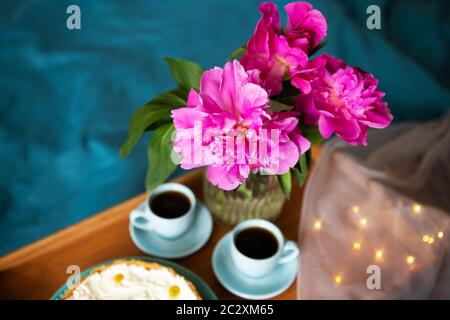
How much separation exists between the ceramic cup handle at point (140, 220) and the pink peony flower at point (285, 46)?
0.94 feet

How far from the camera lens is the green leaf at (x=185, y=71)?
61 cm

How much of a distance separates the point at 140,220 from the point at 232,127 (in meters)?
0.32

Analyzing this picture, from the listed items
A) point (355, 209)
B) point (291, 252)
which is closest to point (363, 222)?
point (355, 209)

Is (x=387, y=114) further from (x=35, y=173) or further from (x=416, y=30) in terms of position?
(x=416, y=30)

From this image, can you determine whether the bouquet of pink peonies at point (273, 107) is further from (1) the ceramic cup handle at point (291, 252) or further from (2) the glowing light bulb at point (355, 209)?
(2) the glowing light bulb at point (355, 209)

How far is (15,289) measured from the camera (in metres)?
0.67

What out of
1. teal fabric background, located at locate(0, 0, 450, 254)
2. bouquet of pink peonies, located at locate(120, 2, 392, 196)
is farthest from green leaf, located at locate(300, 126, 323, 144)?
teal fabric background, located at locate(0, 0, 450, 254)

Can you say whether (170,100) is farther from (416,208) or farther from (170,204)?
(416,208)

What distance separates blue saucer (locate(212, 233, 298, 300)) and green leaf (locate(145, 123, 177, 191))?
17 centimetres

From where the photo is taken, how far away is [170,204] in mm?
702

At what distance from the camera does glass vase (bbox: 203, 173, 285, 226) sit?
0.66 metres

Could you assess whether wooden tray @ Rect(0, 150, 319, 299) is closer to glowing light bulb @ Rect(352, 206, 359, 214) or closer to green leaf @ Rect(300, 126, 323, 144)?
glowing light bulb @ Rect(352, 206, 359, 214)

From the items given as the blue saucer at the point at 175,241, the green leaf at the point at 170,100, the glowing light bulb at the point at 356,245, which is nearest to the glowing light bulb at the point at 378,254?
the glowing light bulb at the point at 356,245

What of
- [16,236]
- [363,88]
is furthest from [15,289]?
[363,88]
